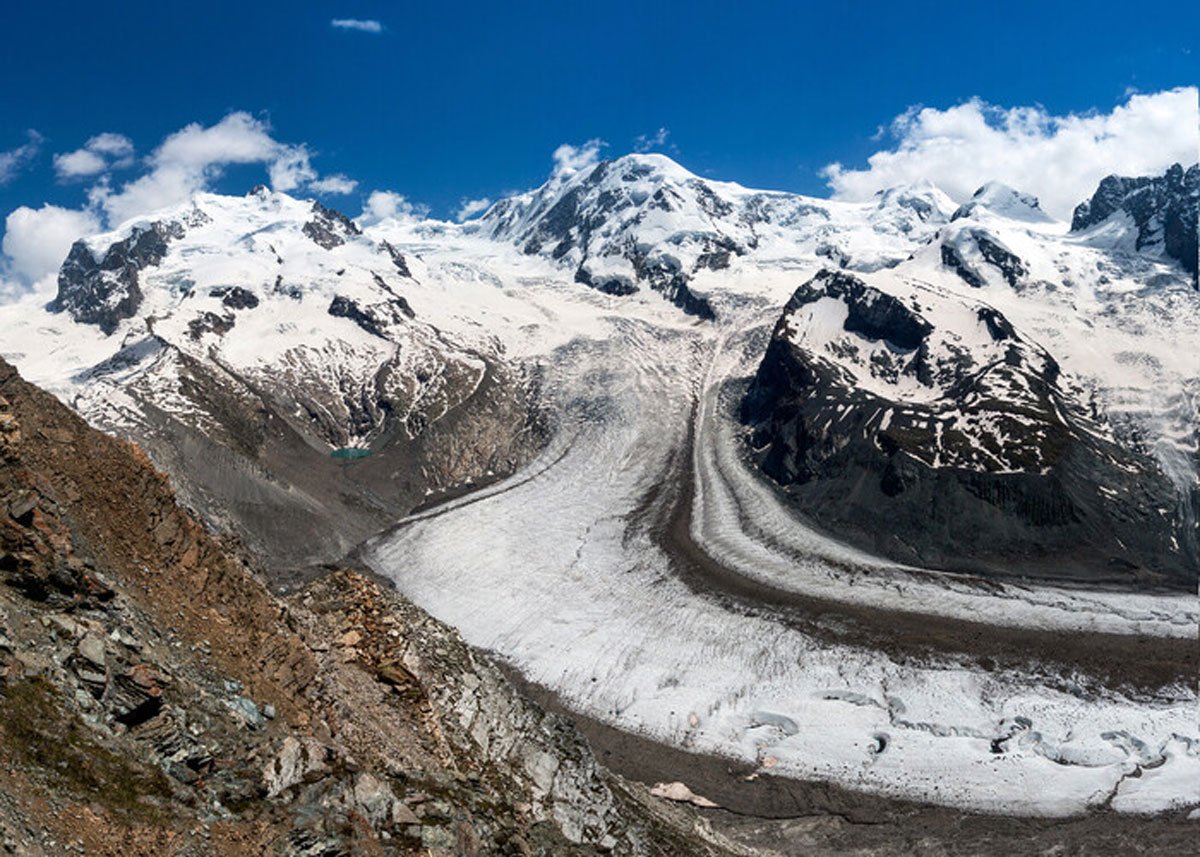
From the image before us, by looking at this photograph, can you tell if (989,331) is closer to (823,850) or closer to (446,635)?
(823,850)

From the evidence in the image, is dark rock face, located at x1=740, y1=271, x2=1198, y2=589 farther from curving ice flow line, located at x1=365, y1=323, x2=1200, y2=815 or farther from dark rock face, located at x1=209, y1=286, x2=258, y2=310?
dark rock face, located at x1=209, y1=286, x2=258, y2=310

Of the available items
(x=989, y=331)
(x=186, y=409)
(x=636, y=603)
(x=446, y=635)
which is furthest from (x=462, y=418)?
(x=446, y=635)

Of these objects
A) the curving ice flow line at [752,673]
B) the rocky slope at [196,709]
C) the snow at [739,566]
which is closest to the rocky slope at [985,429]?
the snow at [739,566]

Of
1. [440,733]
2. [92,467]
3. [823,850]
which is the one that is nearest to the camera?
[92,467]

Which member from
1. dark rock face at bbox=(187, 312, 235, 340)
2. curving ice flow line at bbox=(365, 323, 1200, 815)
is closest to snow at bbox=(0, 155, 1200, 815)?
curving ice flow line at bbox=(365, 323, 1200, 815)

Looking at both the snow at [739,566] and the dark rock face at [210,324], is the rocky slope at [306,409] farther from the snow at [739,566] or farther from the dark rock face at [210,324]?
the snow at [739,566]
